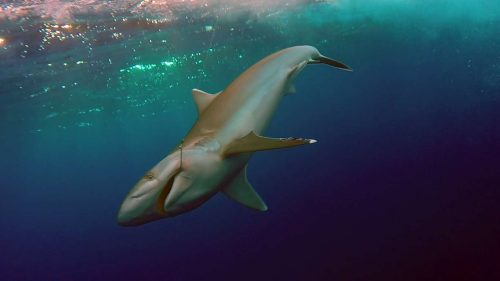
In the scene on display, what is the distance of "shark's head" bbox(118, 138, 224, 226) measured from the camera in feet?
9.19

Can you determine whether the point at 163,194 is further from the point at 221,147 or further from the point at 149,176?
the point at 221,147

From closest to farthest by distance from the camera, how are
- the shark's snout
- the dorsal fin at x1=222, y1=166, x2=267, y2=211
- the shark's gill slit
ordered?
the shark's snout < the shark's gill slit < the dorsal fin at x1=222, y1=166, x2=267, y2=211

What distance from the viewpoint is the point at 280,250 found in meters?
18.6

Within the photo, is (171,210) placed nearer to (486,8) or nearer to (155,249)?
(155,249)

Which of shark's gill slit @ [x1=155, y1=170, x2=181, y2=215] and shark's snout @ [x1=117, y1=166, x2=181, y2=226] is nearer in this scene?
A: shark's snout @ [x1=117, y1=166, x2=181, y2=226]

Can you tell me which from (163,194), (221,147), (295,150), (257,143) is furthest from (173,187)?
(295,150)

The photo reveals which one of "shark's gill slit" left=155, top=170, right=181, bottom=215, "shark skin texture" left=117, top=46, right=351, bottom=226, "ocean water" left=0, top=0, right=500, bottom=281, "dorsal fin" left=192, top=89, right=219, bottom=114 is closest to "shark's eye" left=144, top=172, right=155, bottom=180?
"shark skin texture" left=117, top=46, right=351, bottom=226

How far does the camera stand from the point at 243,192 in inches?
165

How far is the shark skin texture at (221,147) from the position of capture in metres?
2.87

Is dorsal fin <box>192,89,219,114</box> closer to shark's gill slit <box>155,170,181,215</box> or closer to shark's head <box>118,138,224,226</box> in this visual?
shark's head <box>118,138,224,226</box>

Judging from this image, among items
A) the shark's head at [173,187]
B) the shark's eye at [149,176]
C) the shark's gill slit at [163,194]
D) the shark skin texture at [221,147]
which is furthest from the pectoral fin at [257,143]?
the shark's eye at [149,176]

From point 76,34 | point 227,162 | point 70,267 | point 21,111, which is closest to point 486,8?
point 76,34

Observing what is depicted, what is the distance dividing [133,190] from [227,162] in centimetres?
88

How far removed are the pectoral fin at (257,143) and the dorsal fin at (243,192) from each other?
2.82 feet
